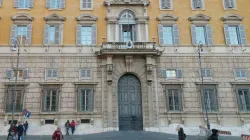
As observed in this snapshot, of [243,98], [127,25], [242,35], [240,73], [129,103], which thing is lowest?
[129,103]

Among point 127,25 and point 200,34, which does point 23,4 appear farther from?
point 200,34

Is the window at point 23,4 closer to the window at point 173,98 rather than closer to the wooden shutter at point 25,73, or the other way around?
the wooden shutter at point 25,73

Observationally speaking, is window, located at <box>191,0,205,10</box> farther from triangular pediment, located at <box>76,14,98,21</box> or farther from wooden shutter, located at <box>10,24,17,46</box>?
wooden shutter, located at <box>10,24,17,46</box>

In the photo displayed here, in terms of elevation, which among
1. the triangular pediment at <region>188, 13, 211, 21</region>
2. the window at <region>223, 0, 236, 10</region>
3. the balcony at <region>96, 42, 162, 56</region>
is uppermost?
the window at <region>223, 0, 236, 10</region>

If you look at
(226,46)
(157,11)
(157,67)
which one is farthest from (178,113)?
(157,11)

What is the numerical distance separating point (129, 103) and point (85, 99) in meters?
4.42

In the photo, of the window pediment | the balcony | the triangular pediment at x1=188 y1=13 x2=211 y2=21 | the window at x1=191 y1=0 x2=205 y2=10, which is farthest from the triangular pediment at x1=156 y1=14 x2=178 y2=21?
the balcony

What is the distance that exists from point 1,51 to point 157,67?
16.1 metres

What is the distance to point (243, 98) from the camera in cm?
2856

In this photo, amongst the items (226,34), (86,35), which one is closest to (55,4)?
(86,35)

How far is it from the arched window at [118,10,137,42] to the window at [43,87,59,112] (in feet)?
30.0

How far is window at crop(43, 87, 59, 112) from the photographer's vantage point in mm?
27312

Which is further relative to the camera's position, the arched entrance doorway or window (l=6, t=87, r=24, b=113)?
the arched entrance doorway

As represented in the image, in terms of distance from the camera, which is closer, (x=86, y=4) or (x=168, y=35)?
(x=168, y=35)
